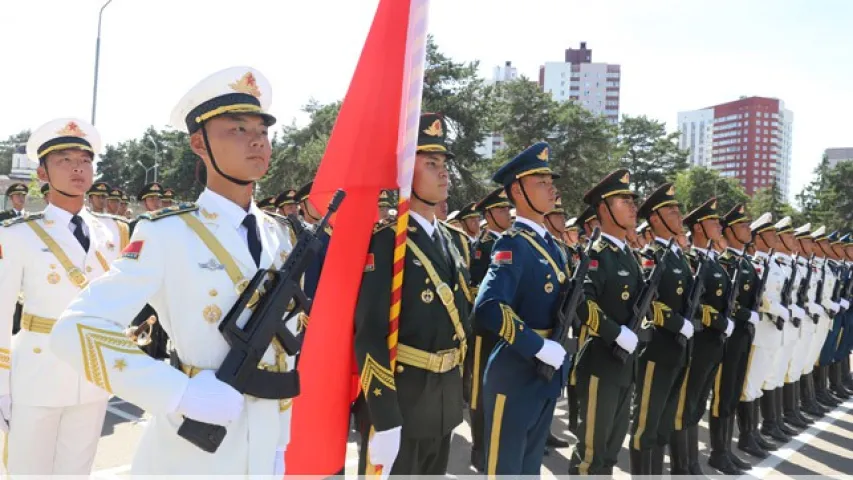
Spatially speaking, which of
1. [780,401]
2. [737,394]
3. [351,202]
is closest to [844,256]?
[780,401]

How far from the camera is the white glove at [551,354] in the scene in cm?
373

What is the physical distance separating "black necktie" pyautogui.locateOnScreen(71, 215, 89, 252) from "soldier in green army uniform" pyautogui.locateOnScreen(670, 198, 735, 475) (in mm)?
4379

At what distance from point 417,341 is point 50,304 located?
1.89m

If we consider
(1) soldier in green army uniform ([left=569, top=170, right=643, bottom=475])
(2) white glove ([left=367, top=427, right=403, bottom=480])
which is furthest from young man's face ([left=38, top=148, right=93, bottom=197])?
(1) soldier in green army uniform ([left=569, top=170, right=643, bottom=475])

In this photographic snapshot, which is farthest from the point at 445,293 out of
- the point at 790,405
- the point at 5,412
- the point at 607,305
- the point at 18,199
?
the point at 18,199

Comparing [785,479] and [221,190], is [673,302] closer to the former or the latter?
[785,479]

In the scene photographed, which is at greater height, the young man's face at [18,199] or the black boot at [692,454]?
the young man's face at [18,199]

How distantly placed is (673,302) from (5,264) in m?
4.52

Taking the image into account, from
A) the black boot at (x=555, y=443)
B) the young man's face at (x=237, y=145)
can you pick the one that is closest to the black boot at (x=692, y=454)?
the black boot at (x=555, y=443)

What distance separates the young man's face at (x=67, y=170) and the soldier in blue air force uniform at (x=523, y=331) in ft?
7.43

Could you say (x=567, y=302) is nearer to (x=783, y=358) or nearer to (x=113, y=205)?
(x=783, y=358)

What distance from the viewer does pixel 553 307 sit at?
407cm

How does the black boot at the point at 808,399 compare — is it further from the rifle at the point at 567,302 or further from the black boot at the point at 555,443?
the rifle at the point at 567,302

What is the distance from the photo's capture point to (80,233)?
3764 mm
